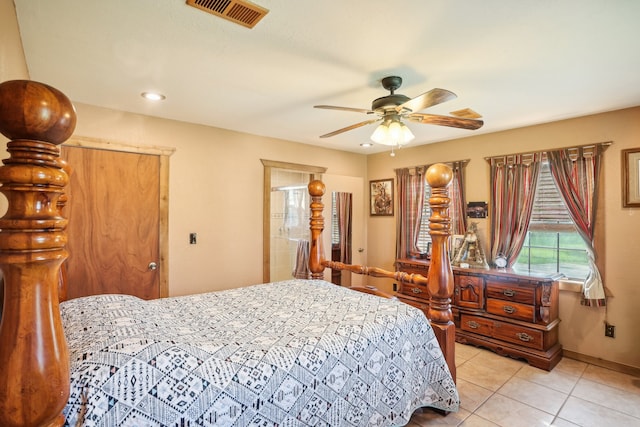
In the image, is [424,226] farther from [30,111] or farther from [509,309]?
[30,111]

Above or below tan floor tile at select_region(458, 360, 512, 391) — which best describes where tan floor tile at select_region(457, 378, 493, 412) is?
above

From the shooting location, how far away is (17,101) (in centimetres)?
63

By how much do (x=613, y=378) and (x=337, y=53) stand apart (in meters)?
3.55

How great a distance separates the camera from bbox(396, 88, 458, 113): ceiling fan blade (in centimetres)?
186

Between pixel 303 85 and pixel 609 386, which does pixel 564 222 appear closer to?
pixel 609 386

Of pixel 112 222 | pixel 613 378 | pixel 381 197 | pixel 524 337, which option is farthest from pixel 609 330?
pixel 112 222

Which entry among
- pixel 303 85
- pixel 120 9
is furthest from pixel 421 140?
pixel 120 9

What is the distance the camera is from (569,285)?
3289 mm

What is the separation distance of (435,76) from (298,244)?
344 centimetres

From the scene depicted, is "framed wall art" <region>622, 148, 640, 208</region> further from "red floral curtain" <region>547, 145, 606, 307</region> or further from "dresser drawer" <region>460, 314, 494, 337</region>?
"dresser drawer" <region>460, 314, 494, 337</region>

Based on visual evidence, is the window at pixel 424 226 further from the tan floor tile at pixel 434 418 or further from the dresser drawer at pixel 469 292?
the tan floor tile at pixel 434 418

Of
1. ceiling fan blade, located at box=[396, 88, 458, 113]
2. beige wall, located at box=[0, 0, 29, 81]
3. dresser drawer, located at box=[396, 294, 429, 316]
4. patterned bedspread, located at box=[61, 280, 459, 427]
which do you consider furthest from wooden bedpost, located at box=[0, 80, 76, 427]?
dresser drawer, located at box=[396, 294, 429, 316]

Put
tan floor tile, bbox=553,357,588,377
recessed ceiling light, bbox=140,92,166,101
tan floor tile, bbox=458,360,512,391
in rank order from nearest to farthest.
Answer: recessed ceiling light, bbox=140,92,166,101 → tan floor tile, bbox=458,360,512,391 → tan floor tile, bbox=553,357,588,377

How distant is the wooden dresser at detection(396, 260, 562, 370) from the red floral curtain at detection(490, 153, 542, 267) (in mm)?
351
